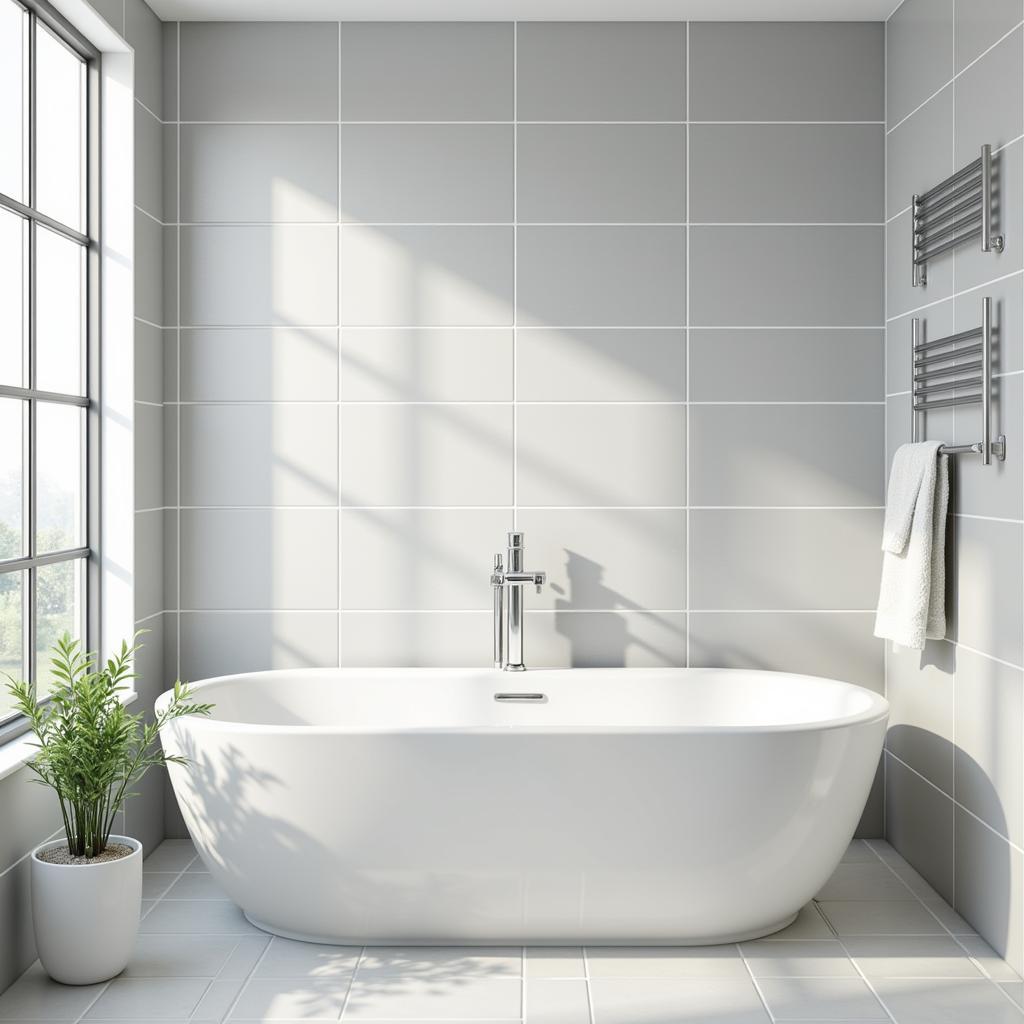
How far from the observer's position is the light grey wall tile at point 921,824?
10.0 ft

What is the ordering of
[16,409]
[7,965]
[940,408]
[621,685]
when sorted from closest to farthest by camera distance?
[7,965] < [16,409] < [940,408] < [621,685]

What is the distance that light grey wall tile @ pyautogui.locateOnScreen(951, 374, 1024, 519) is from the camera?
2.63 m

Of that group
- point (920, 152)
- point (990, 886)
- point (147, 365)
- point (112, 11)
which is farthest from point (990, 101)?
point (147, 365)

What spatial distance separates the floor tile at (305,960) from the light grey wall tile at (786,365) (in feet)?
6.65

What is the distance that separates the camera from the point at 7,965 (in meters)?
2.53

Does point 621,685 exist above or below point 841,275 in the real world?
below

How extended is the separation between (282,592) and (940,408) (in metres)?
2.16

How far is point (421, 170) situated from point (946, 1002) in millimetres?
2827

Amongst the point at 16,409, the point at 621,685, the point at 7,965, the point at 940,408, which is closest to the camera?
the point at 7,965

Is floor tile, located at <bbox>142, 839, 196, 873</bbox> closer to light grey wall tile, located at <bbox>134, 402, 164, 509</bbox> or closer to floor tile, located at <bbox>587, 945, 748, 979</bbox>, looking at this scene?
light grey wall tile, located at <bbox>134, 402, 164, 509</bbox>

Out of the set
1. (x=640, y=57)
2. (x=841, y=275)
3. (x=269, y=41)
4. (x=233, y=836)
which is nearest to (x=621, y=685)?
(x=233, y=836)

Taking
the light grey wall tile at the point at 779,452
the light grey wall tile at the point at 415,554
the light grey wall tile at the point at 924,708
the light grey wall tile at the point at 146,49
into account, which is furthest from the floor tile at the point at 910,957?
the light grey wall tile at the point at 146,49

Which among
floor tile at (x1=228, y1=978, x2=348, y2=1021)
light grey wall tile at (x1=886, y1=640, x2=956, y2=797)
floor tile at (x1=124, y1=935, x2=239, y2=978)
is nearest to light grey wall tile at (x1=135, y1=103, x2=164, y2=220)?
floor tile at (x1=124, y1=935, x2=239, y2=978)

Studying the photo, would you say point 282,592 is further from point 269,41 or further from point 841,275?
point 841,275
